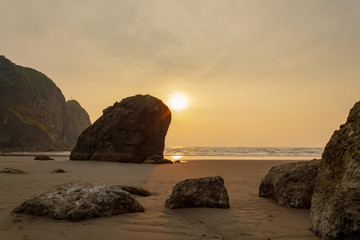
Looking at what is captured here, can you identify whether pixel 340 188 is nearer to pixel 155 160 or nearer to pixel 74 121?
pixel 155 160

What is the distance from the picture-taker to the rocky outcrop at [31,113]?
5559 cm

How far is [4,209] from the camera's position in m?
4.57

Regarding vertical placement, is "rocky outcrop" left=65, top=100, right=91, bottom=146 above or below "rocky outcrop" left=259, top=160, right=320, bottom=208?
above

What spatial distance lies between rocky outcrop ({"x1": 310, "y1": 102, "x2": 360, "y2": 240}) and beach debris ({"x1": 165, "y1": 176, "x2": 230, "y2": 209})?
A: 1912 millimetres

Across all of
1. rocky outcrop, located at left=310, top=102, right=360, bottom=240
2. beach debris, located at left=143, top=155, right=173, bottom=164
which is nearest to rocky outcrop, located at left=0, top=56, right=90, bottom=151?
beach debris, located at left=143, top=155, right=173, bottom=164

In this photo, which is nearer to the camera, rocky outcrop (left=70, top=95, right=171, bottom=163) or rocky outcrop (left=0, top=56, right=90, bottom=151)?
rocky outcrop (left=70, top=95, right=171, bottom=163)

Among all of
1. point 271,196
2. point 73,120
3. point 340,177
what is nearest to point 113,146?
point 271,196

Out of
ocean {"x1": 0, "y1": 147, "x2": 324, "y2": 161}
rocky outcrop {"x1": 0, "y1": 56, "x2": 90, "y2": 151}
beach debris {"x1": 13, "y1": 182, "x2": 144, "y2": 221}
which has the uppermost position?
rocky outcrop {"x1": 0, "y1": 56, "x2": 90, "y2": 151}

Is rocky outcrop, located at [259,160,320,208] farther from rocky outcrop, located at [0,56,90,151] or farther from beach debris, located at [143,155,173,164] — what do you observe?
rocky outcrop, located at [0,56,90,151]

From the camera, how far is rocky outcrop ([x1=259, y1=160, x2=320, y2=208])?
539 cm

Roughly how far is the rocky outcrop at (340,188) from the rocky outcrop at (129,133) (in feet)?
57.6

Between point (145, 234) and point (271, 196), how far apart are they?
156 inches

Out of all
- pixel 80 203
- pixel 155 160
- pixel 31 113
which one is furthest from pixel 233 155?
pixel 31 113

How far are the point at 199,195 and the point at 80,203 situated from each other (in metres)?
2.22
